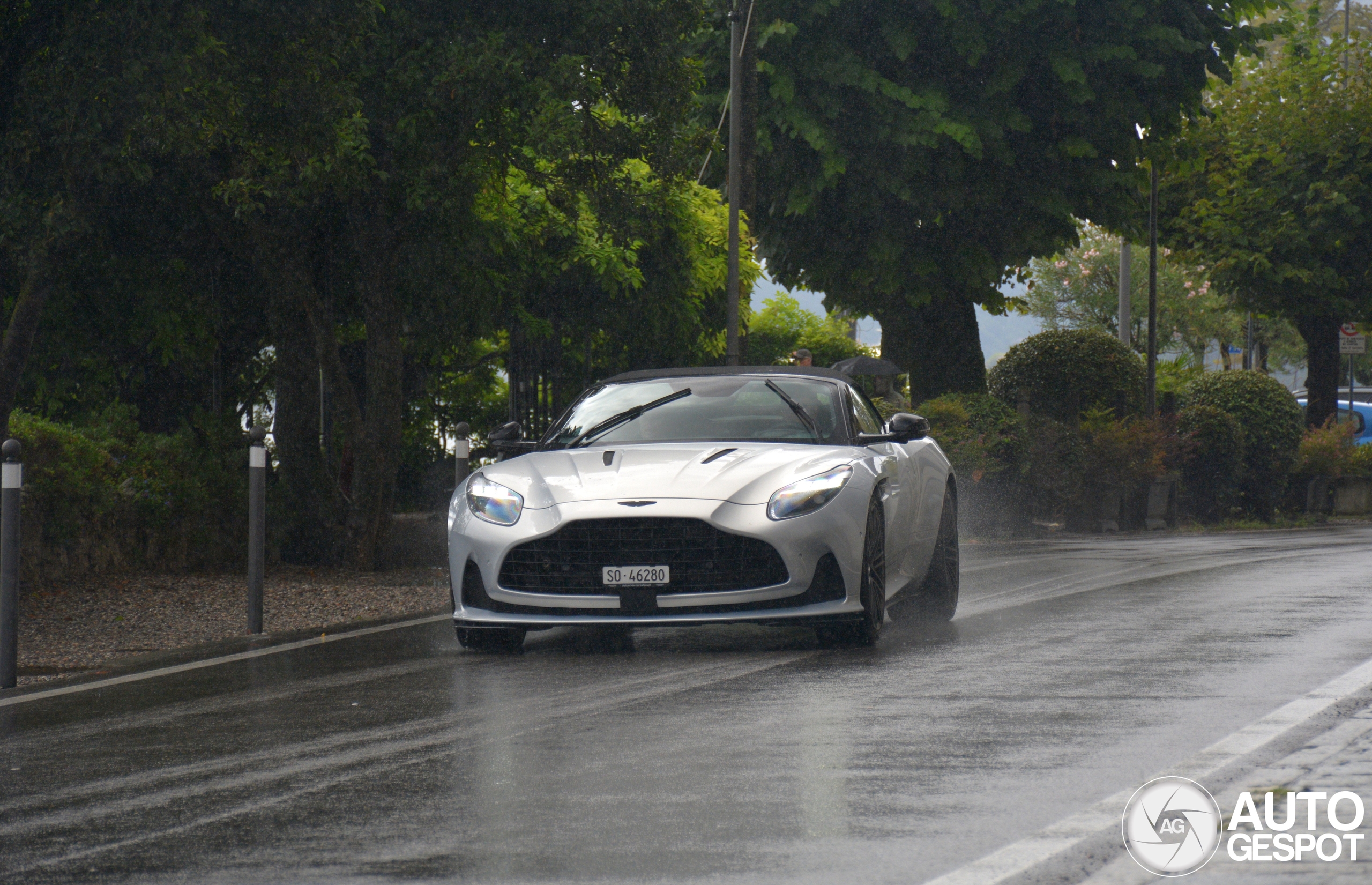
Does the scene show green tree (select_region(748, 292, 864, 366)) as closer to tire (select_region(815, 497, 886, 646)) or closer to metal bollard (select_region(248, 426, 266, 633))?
metal bollard (select_region(248, 426, 266, 633))

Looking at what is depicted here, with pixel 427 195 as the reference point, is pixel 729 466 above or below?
below

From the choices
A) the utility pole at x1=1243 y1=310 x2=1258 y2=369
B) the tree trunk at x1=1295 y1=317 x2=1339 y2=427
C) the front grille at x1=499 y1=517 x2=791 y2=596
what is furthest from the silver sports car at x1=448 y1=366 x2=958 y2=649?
the utility pole at x1=1243 y1=310 x2=1258 y2=369

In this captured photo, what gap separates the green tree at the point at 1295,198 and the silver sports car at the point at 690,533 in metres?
23.3

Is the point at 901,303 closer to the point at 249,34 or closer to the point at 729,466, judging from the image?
the point at 249,34

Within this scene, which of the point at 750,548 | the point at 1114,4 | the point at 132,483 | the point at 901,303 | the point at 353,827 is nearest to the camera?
the point at 353,827

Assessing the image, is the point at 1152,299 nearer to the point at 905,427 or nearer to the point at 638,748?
the point at 905,427

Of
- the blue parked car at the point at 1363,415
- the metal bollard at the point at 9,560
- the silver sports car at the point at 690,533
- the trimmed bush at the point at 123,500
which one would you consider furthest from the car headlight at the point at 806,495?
the blue parked car at the point at 1363,415

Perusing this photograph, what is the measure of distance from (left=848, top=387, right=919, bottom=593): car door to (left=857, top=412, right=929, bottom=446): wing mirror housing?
60 millimetres

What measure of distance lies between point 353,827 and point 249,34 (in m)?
8.48

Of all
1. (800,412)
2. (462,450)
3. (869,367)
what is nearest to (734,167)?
(869,367)

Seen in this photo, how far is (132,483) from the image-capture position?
567 inches

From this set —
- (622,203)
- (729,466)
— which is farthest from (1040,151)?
(729,466)

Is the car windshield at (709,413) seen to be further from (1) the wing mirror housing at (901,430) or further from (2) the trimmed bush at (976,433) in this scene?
(2) the trimmed bush at (976,433)

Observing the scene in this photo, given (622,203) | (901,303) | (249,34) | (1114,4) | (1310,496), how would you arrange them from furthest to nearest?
(1310,496)
(901,303)
(1114,4)
(622,203)
(249,34)
